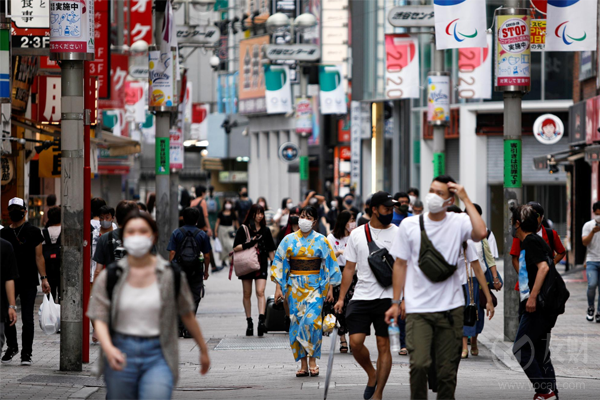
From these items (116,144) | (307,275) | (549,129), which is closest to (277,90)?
(549,129)

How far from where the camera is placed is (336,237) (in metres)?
13.3

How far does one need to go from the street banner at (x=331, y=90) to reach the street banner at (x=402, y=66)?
18.1 m

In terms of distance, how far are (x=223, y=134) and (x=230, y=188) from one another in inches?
256

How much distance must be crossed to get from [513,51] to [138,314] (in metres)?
9.08

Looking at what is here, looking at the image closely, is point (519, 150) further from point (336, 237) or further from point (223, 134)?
point (223, 134)

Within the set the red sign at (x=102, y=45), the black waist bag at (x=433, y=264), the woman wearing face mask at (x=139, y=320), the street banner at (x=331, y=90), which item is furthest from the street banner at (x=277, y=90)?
the woman wearing face mask at (x=139, y=320)

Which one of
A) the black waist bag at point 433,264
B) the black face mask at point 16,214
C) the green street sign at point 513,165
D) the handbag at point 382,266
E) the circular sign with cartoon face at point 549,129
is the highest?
the circular sign with cartoon face at point 549,129

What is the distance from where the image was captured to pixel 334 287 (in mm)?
12688

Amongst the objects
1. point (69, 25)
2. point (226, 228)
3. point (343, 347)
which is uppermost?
point (69, 25)

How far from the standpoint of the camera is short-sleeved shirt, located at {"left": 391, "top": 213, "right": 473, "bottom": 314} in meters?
7.58

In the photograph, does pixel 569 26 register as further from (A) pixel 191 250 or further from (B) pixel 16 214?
(B) pixel 16 214

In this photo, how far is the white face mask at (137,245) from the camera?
19.1 feet

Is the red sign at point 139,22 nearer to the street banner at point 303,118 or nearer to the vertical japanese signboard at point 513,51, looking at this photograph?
the street banner at point 303,118

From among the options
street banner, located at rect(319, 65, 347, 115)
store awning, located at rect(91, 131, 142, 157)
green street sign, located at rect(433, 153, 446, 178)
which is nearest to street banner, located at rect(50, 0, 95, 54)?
store awning, located at rect(91, 131, 142, 157)
